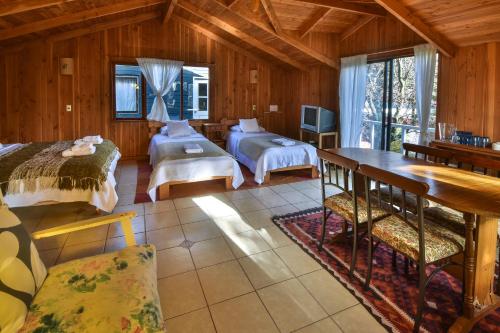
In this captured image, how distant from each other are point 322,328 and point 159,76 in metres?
5.51

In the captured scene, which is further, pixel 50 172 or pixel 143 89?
pixel 143 89

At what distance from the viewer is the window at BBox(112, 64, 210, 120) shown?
20.2 ft

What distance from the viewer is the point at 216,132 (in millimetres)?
6629

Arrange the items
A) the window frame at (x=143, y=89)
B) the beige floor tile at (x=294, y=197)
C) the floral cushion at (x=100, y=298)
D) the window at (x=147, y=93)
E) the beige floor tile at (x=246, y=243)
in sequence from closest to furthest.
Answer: the floral cushion at (x=100, y=298) → the beige floor tile at (x=246, y=243) → the beige floor tile at (x=294, y=197) → the window frame at (x=143, y=89) → the window at (x=147, y=93)

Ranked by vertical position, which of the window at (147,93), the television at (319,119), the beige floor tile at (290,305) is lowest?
the beige floor tile at (290,305)

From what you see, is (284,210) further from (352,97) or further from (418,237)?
(352,97)

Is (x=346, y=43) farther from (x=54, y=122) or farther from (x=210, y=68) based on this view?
(x=54, y=122)

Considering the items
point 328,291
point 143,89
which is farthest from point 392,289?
point 143,89

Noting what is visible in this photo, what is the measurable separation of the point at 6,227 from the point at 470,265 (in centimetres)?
238

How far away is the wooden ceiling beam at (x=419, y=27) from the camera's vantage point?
134 inches

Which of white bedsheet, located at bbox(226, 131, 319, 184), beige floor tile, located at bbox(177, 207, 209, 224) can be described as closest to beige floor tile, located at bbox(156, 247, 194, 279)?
beige floor tile, located at bbox(177, 207, 209, 224)

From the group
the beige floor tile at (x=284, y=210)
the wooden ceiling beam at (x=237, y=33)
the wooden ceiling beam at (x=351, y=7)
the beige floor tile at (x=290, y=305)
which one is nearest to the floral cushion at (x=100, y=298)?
the beige floor tile at (x=290, y=305)

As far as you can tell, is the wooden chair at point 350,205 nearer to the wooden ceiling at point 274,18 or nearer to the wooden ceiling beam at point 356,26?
the wooden ceiling at point 274,18

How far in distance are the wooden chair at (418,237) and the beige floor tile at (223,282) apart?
94 cm
